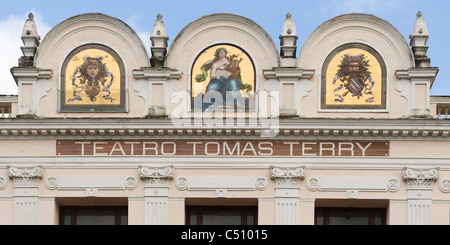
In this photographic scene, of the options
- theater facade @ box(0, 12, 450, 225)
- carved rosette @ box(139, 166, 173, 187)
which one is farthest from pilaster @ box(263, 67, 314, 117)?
carved rosette @ box(139, 166, 173, 187)

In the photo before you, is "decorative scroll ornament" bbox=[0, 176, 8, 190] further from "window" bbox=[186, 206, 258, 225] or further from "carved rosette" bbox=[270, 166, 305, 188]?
"carved rosette" bbox=[270, 166, 305, 188]

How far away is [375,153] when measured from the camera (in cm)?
3934

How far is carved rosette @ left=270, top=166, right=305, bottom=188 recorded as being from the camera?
39.1 metres

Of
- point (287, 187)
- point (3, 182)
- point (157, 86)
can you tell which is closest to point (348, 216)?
point (287, 187)

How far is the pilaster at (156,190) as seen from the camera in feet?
128

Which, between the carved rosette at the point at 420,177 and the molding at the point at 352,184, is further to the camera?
the molding at the point at 352,184

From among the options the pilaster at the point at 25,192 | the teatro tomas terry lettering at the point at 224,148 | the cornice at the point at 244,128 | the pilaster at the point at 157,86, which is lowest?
the pilaster at the point at 25,192

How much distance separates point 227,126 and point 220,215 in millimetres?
3260

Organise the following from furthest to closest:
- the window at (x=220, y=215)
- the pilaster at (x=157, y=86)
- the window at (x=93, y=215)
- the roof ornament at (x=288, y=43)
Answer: the window at (x=93, y=215) → the window at (x=220, y=215) → the roof ornament at (x=288, y=43) → the pilaster at (x=157, y=86)

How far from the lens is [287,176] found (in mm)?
39188

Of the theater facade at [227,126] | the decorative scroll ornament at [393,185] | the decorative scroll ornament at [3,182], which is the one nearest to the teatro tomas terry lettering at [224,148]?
the theater facade at [227,126]

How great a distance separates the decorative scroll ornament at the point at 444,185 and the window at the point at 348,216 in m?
2.37

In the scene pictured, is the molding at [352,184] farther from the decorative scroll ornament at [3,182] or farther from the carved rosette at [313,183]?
the decorative scroll ornament at [3,182]

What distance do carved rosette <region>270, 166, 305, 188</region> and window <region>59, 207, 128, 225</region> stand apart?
17.3 ft
